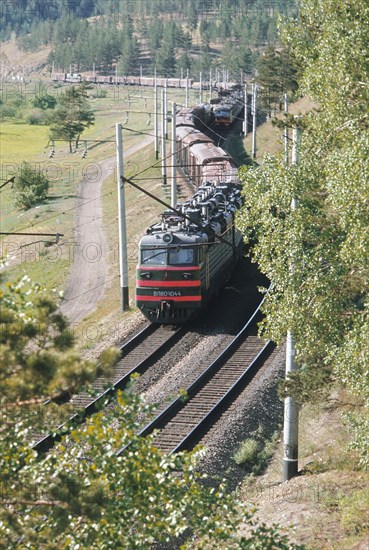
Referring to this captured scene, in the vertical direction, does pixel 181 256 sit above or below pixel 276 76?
below

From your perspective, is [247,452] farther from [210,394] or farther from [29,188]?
[29,188]

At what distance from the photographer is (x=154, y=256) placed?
93.7 feet

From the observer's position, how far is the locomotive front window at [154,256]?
28484mm

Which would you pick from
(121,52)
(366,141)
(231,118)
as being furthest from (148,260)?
(121,52)

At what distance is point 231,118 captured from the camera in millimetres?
83625

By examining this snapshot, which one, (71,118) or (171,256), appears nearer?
(171,256)

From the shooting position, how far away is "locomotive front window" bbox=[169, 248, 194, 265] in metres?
28.4

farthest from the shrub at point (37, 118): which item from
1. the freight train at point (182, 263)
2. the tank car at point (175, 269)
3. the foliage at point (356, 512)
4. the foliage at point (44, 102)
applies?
the foliage at point (356, 512)

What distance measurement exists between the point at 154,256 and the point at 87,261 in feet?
52.0

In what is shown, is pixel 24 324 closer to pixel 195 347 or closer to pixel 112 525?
pixel 112 525

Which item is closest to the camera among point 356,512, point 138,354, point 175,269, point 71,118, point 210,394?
point 356,512

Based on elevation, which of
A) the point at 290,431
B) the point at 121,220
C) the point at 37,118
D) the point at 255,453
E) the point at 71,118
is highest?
the point at 71,118

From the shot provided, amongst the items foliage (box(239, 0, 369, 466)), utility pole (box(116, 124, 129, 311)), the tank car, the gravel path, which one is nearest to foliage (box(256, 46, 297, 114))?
the gravel path

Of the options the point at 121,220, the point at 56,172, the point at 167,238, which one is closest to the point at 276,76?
the point at 56,172
